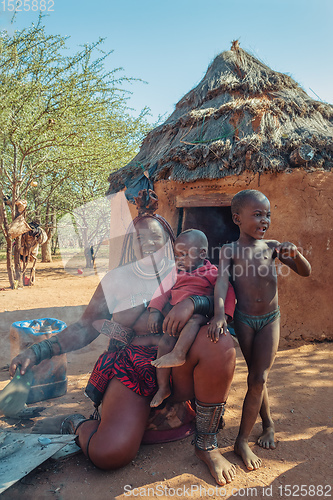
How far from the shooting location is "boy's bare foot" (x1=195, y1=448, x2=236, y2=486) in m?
1.97

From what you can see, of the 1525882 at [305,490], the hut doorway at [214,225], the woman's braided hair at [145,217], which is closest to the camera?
the 1525882 at [305,490]

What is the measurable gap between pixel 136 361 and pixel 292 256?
44.4 inches

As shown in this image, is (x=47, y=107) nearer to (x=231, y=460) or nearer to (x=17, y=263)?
(x=17, y=263)

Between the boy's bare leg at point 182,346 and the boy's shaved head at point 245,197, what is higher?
the boy's shaved head at point 245,197

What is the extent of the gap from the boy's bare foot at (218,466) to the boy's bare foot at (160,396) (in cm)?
40

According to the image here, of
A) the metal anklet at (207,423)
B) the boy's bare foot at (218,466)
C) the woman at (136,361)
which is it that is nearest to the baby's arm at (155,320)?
the woman at (136,361)

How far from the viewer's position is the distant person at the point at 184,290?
6.77 feet

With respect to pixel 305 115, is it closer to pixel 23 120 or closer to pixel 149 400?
pixel 149 400

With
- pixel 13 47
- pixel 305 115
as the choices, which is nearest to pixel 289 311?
pixel 305 115

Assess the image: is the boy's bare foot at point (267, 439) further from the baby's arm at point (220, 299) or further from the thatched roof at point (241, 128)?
the thatched roof at point (241, 128)

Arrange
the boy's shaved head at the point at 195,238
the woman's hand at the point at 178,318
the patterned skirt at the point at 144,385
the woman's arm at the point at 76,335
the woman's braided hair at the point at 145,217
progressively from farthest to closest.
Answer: the woman's braided hair at the point at 145,217, the woman's arm at the point at 76,335, the boy's shaved head at the point at 195,238, the patterned skirt at the point at 144,385, the woman's hand at the point at 178,318

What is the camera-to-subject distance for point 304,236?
4.76 meters

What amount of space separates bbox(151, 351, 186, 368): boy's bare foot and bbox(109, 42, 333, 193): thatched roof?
9.66 ft

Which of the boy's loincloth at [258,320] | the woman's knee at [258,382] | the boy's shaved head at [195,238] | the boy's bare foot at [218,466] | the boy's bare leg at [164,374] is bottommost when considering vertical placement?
the boy's bare foot at [218,466]
